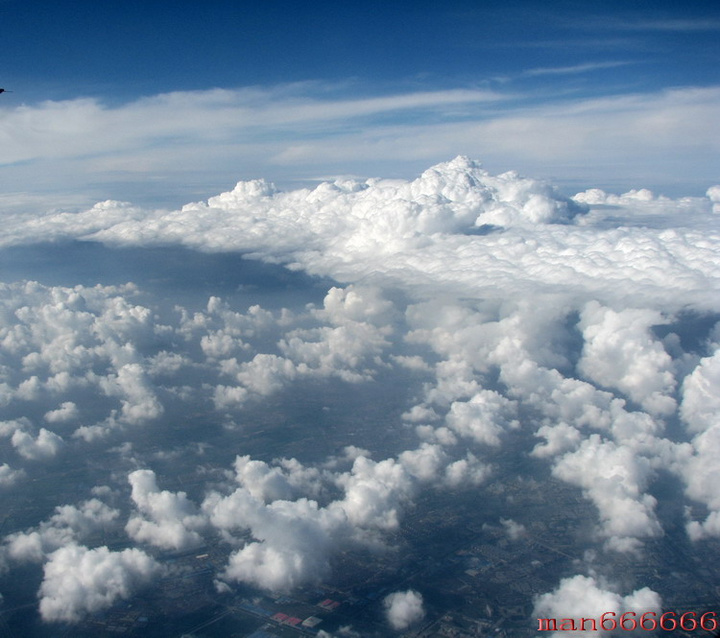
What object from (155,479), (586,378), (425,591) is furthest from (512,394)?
(155,479)

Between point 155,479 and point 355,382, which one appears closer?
point 155,479

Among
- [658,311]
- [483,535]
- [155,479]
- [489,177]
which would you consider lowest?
[483,535]

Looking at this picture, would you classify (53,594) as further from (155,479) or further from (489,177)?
(489,177)

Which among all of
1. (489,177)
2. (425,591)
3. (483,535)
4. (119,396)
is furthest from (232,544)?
(489,177)

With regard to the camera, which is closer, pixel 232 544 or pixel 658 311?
pixel 232 544

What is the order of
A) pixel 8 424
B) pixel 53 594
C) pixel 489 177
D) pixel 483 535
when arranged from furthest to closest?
pixel 489 177 → pixel 8 424 → pixel 483 535 → pixel 53 594

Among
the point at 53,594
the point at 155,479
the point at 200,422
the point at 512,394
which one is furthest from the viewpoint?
the point at 512,394

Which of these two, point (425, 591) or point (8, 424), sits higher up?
point (8, 424)

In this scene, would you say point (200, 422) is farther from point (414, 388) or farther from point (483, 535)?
point (483, 535)

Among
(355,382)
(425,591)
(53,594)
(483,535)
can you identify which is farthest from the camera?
(355,382)
